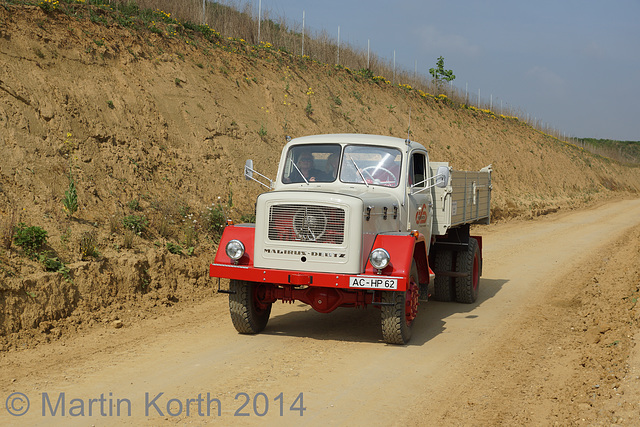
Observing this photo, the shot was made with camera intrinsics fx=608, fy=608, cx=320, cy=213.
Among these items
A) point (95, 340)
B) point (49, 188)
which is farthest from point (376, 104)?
point (95, 340)

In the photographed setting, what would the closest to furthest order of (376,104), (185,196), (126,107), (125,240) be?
(125,240), (185,196), (126,107), (376,104)

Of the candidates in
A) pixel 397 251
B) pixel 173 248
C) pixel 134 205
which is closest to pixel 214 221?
pixel 134 205

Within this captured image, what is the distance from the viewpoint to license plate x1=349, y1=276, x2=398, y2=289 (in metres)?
7.26

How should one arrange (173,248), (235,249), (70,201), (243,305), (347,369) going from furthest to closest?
(173,248) → (70,201) → (243,305) → (235,249) → (347,369)

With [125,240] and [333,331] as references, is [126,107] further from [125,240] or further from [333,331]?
[333,331]

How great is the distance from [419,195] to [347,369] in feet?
11.0

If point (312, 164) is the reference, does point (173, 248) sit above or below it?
below

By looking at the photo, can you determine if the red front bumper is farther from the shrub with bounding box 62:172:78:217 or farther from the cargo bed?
the shrub with bounding box 62:172:78:217

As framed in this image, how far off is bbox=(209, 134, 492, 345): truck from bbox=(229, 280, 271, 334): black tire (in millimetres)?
13

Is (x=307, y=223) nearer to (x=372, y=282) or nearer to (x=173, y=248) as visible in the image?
(x=372, y=282)

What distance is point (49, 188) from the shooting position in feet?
36.4

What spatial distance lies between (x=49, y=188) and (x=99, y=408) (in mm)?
6646

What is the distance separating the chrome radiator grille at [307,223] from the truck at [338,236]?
0.04ft

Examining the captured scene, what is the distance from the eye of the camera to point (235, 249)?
7.88 meters
